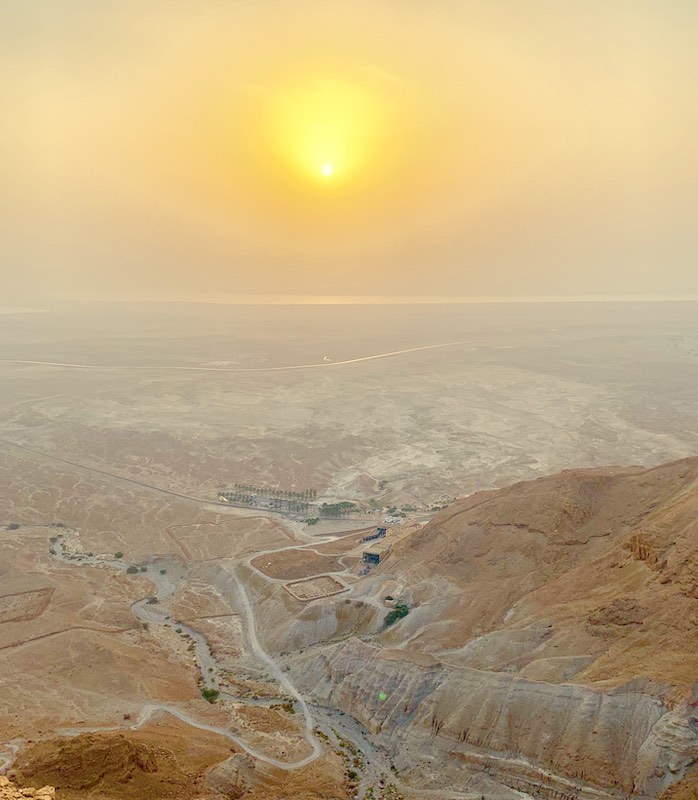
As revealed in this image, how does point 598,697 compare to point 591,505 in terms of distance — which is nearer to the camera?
point 598,697

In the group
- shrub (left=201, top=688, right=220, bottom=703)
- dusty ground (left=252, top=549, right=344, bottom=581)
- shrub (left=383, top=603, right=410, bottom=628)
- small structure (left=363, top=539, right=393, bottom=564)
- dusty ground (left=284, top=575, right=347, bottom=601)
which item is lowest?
shrub (left=201, top=688, right=220, bottom=703)

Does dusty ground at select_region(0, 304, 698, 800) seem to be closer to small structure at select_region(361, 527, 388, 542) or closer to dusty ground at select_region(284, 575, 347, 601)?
dusty ground at select_region(284, 575, 347, 601)

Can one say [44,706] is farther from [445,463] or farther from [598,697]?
[445,463]

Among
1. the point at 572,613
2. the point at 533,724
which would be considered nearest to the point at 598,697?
the point at 533,724

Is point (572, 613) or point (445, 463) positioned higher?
point (572, 613)

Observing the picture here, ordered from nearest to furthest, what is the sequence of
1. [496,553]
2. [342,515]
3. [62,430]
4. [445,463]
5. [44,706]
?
1. [44,706]
2. [496,553]
3. [342,515]
4. [445,463]
5. [62,430]

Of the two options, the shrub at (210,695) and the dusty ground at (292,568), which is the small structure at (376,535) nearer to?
the dusty ground at (292,568)

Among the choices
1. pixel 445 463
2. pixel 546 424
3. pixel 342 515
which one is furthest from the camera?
pixel 546 424

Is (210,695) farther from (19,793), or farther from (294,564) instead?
(19,793)

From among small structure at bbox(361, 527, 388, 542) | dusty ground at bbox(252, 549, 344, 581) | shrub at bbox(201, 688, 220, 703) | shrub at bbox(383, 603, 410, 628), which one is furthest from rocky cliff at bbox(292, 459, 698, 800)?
small structure at bbox(361, 527, 388, 542)

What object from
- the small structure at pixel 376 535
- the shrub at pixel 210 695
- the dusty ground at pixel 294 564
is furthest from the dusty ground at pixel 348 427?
the shrub at pixel 210 695

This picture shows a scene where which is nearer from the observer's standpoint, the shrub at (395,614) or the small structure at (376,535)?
the shrub at (395,614)
